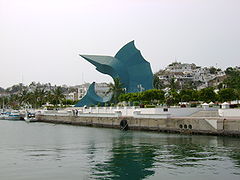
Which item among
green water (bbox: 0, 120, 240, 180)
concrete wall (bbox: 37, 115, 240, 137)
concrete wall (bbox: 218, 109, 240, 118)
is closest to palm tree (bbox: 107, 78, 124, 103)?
concrete wall (bbox: 37, 115, 240, 137)

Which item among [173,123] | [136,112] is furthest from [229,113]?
[136,112]

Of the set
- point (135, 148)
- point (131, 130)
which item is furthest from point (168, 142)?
point (131, 130)

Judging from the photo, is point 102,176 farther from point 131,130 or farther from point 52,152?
point 131,130

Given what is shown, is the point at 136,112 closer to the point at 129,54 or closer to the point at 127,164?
the point at 127,164

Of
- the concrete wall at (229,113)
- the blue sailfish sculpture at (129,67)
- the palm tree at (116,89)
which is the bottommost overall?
the concrete wall at (229,113)

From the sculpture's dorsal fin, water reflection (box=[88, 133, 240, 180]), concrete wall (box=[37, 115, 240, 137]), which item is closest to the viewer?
water reflection (box=[88, 133, 240, 180])

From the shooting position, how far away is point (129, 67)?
75.6 m

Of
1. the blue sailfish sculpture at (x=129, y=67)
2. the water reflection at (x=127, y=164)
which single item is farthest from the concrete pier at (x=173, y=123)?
the blue sailfish sculpture at (x=129, y=67)

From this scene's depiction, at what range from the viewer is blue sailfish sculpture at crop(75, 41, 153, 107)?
74.6 metres

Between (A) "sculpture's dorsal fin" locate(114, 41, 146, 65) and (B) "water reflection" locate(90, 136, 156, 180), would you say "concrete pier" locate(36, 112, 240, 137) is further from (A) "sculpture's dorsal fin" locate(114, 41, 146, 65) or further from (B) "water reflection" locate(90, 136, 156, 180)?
(A) "sculpture's dorsal fin" locate(114, 41, 146, 65)

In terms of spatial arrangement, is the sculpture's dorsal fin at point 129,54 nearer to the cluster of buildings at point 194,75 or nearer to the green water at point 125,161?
the green water at point 125,161

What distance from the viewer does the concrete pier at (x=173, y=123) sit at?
30859 millimetres

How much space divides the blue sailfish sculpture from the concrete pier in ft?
63.2

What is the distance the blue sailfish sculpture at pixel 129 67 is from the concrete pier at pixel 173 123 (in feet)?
63.2
